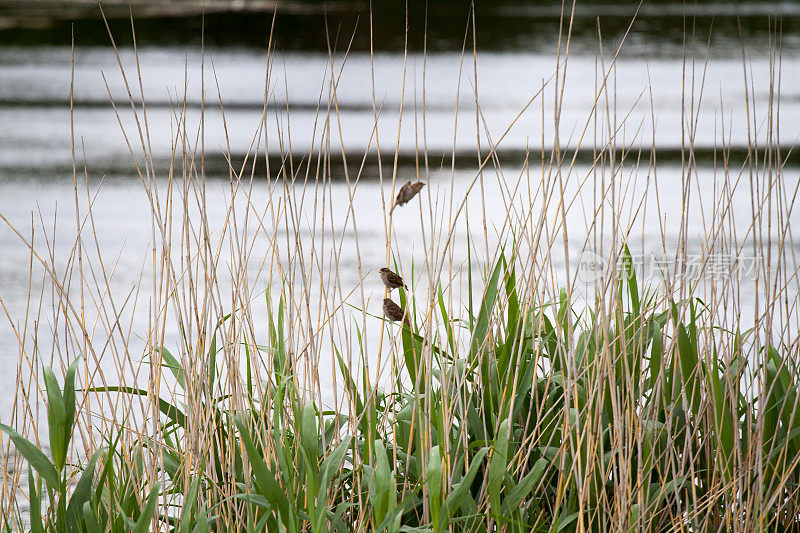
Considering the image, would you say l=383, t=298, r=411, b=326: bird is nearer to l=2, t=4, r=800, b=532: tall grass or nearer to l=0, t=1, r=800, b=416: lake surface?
l=2, t=4, r=800, b=532: tall grass

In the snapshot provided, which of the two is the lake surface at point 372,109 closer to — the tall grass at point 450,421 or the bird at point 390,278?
the tall grass at point 450,421

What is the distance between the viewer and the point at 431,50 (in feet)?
25.5

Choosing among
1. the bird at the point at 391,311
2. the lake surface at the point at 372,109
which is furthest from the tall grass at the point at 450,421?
the lake surface at the point at 372,109

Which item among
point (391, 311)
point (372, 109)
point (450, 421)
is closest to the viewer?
point (450, 421)

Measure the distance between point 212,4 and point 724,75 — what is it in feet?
20.1

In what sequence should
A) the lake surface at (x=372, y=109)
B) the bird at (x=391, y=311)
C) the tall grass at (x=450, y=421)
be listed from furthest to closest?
the lake surface at (x=372, y=109) → the bird at (x=391, y=311) → the tall grass at (x=450, y=421)

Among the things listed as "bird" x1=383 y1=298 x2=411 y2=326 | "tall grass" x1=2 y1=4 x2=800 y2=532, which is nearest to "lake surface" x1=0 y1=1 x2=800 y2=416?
"tall grass" x1=2 y1=4 x2=800 y2=532

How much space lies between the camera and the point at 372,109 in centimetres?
655

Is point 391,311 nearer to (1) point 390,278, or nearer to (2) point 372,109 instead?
(1) point 390,278

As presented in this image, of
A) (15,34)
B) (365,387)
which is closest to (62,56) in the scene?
(15,34)

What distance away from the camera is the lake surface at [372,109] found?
3912mm

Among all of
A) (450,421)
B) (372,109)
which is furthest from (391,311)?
(372,109)

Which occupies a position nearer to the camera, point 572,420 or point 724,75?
point 572,420

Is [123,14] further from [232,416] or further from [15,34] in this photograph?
[232,416]
